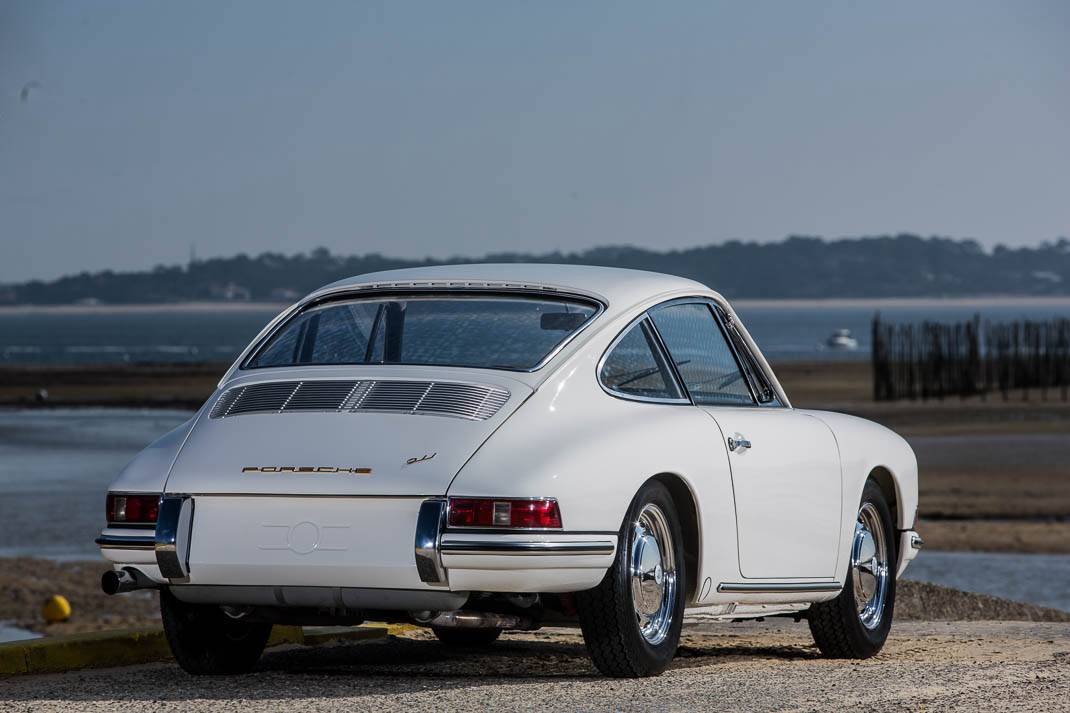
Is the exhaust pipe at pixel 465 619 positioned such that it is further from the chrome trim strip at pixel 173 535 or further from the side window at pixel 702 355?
the side window at pixel 702 355

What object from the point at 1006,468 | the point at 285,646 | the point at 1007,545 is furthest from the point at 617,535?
the point at 1006,468

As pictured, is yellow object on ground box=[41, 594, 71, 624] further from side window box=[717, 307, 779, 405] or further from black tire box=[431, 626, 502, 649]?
side window box=[717, 307, 779, 405]

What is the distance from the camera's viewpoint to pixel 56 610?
1872 centimetres

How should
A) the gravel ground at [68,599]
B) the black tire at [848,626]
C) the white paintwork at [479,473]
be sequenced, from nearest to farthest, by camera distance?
1. the white paintwork at [479,473]
2. the black tire at [848,626]
3. the gravel ground at [68,599]

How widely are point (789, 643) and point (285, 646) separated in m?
2.37

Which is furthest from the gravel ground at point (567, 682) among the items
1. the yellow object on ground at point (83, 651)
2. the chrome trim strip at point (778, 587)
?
the chrome trim strip at point (778, 587)

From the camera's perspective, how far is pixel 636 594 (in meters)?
6.26

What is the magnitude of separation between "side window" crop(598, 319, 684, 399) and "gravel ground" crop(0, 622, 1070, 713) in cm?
104

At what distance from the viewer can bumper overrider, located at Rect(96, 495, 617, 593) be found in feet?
18.6

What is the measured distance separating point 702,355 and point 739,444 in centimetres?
55

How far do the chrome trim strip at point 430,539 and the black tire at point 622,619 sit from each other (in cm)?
62

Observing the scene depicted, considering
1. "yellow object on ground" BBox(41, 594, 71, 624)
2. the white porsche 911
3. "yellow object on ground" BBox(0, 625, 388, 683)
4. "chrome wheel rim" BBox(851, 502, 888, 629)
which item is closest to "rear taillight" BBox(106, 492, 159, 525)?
the white porsche 911

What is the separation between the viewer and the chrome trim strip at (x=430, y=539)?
5684 millimetres

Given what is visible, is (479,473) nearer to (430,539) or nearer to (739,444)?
(430,539)
